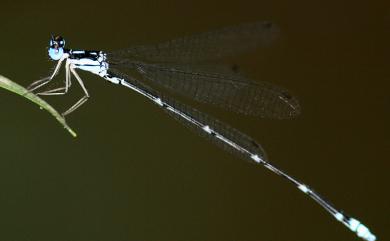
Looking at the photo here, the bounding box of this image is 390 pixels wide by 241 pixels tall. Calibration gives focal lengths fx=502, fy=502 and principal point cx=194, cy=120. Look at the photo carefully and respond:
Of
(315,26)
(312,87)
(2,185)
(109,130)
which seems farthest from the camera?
(315,26)

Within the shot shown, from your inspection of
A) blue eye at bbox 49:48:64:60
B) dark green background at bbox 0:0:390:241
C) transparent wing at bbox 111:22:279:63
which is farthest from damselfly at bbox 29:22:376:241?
dark green background at bbox 0:0:390:241

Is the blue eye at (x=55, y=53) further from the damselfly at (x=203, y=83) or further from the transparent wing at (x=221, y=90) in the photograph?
the transparent wing at (x=221, y=90)

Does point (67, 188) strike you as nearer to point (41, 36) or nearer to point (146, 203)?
point (146, 203)

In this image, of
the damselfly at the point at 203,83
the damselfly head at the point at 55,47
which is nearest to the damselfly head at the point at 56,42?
the damselfly head at the point at 55,47

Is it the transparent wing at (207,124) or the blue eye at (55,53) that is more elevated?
the transparent wing at (207,124)

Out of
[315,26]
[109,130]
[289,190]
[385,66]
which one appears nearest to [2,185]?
[109,130]

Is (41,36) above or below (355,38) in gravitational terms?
below
